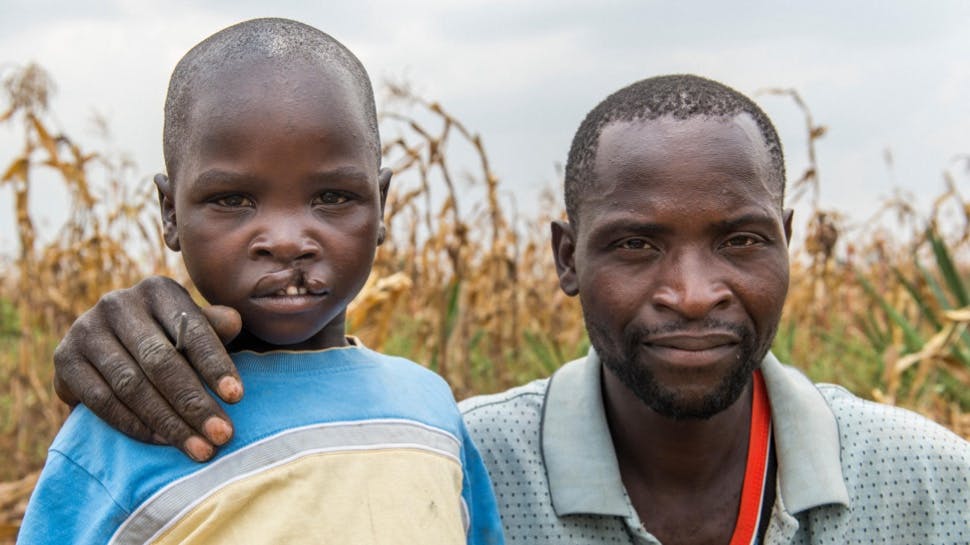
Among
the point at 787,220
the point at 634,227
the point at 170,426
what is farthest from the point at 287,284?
the point at 787,220

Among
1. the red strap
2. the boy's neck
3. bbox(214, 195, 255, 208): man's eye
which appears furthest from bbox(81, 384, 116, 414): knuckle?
the red strap

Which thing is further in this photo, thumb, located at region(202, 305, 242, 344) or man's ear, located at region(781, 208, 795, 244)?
man's ear, located at region(781, 208, 795, 244)

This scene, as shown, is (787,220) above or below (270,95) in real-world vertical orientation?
below

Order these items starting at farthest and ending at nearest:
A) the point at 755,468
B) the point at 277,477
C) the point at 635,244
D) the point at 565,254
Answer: the point at 565,254, the point at 755,468, the point at 635,244, the point at 277,477

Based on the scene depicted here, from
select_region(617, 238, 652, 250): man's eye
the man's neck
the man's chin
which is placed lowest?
the man's neck

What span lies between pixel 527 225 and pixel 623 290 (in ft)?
17.4

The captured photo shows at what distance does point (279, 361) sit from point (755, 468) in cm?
116

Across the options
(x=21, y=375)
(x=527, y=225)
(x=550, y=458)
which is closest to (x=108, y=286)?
(x=21, y=375)

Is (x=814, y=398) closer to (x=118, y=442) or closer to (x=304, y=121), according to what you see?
(x=304, y=121)

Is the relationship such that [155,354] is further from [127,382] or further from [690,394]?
[690,394]

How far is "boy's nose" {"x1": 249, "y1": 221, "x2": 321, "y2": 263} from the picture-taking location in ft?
4.95

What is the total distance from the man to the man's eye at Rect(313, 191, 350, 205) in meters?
0.69

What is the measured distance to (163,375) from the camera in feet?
4.89

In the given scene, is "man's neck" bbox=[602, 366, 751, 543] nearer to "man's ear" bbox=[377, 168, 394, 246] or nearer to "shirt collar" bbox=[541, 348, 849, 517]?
"shirt collar" bbox=[541, 348, 849, 517]
